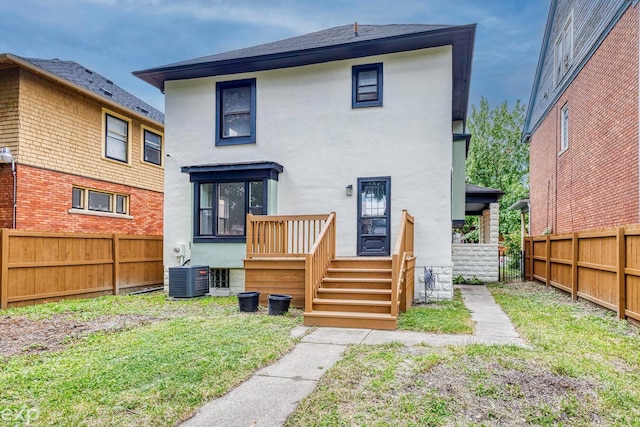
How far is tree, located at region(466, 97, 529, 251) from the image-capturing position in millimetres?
28484

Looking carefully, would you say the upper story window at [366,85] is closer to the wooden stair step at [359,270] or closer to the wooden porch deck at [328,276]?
the wooden porch deck at [328,276]

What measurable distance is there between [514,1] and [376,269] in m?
51.8

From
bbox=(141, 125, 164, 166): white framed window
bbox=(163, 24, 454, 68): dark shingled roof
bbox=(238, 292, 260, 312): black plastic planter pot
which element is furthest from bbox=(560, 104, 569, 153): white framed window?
bbox=(141, 125, 164, 166): white framed window

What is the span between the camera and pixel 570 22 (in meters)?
13.6

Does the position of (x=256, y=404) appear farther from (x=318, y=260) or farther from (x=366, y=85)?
(x=366, y=85)

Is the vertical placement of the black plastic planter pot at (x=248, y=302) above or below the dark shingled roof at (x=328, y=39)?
below

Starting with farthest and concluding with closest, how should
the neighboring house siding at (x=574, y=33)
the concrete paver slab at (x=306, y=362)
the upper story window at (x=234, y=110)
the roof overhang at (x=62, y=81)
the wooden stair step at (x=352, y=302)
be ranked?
the neighboring house siding at (x=574, y=33), the upper story window at (x=234, y=110), the roof overhang at (x=62, y=81), the wooden stair step at (x=352, y=302), the concrete paver slab at (x=306, y=362)

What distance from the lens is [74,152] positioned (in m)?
12.0

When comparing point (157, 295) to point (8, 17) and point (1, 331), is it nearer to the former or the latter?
point (1, 331)

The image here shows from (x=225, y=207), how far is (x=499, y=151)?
24190 mm

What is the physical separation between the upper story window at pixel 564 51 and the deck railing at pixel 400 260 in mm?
9659

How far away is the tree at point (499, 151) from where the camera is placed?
93.5 ft

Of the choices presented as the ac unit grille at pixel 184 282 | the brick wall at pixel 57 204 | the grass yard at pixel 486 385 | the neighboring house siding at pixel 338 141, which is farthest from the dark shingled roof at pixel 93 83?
the grass yard at pixel 486 385

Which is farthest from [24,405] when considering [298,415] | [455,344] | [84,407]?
[455,344]
